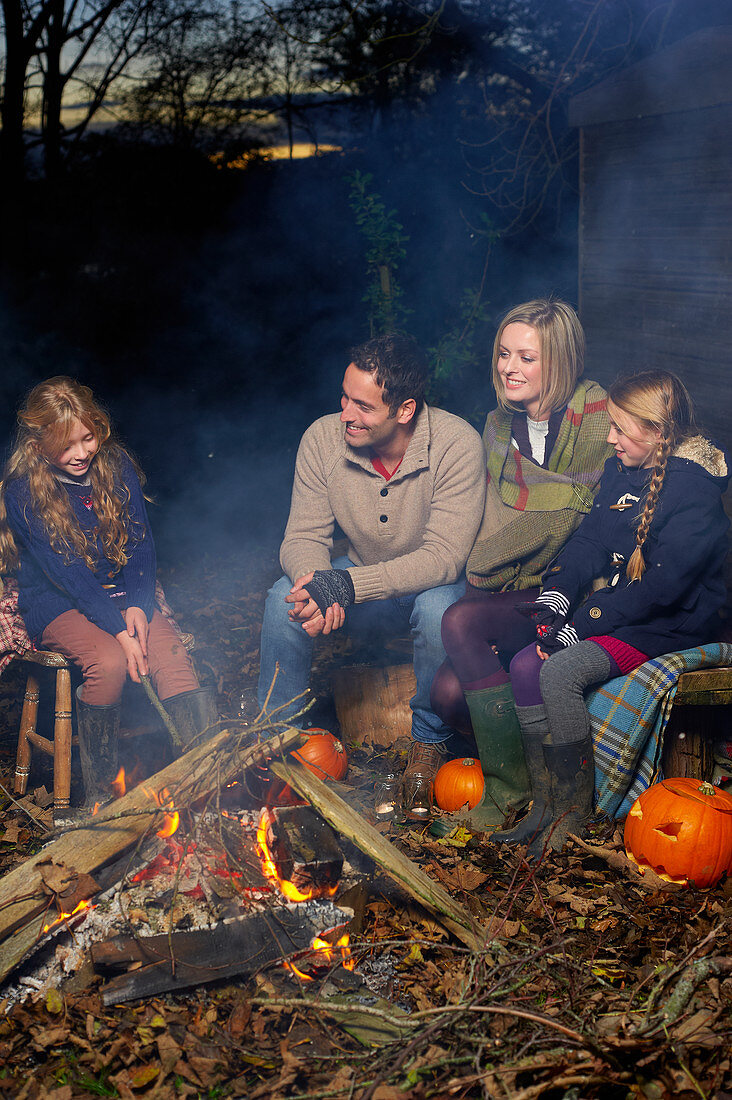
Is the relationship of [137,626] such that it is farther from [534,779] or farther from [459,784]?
[534,779]

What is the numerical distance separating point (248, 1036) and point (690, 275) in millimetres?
4299

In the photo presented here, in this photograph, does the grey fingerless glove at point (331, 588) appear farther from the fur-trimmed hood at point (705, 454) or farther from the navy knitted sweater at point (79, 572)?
the fur-trimmed hood at point (705, 454)

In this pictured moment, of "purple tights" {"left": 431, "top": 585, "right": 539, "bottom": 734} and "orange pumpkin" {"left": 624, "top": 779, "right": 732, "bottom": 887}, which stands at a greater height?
"purple tights" {"left": 431, "top": 585, "right": 539, "bottom": 734}

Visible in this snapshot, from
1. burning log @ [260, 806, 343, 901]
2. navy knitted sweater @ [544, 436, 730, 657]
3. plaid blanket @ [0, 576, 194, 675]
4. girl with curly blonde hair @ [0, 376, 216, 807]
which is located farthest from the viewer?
plaid blanket @ [0, 576, 194, 675]

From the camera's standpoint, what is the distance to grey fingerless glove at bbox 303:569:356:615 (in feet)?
12.1

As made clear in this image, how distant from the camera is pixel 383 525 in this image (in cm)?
400

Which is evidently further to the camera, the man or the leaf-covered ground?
the man

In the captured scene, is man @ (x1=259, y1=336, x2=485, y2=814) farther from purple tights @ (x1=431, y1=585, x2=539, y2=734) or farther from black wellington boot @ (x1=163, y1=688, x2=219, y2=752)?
black wellington boot @ (x1=163, y1=688, x2=219, y2=752)

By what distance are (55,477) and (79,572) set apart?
0.42 meters

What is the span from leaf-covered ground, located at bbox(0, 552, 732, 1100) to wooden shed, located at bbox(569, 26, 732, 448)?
2.66m

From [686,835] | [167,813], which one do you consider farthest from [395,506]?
[686,835]

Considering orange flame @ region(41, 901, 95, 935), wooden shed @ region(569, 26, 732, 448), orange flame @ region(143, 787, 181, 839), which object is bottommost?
orange flame @ region(41, 901, 95, 935)

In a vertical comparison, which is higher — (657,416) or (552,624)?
(657,416)

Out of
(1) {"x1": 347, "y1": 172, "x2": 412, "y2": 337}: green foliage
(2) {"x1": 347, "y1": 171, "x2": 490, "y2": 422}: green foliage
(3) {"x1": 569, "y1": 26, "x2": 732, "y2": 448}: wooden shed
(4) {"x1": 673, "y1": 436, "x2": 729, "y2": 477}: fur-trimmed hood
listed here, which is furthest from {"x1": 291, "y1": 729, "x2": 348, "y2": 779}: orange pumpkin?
(1) {"x1": 347, "y1": 172, "x2": 412, "y2": 337}: green foliage
